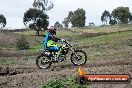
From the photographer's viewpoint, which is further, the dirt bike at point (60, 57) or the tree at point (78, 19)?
the tree at point (78, 19)

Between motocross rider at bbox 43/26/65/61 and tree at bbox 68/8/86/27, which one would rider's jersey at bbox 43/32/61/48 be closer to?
motocross rider at bbox 43/26/65/61

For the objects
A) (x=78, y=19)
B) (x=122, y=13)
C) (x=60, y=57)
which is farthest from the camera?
(x=78, y=19)

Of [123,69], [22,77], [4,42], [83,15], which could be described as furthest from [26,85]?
[83,15]

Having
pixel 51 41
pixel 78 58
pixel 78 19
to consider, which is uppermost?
pixel 78 19

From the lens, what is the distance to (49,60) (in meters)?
18.8

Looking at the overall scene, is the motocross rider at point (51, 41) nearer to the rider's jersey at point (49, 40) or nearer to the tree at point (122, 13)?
A: the rider's jersey at point (49, 40)

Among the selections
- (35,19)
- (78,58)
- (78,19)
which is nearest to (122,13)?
(78,19)

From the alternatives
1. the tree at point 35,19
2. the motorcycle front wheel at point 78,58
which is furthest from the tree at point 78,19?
the motorcycle front wheel at point 78,58

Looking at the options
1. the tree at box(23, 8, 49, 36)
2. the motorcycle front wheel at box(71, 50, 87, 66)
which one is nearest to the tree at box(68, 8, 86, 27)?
the tree at box(23, 8, 49, 36)

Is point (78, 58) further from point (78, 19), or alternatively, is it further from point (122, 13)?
point (78, 19)

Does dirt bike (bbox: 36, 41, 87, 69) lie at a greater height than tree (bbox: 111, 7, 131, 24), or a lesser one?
lesser

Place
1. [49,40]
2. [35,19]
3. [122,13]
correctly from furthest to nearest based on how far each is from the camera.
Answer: [122,13]
[35,19]
[49,40]

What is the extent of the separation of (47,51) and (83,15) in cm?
14727

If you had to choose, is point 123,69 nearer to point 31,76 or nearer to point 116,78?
point 31,76
